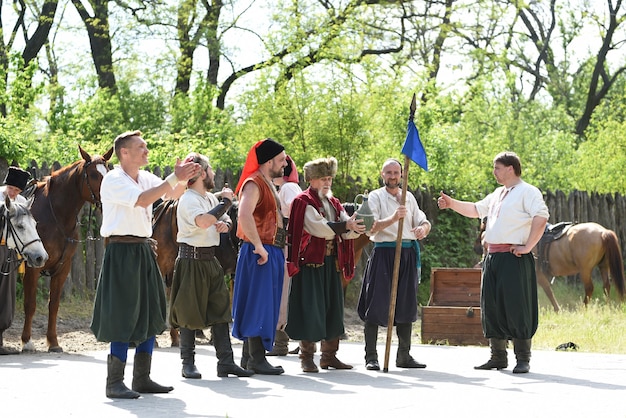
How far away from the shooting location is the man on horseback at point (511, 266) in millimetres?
9180

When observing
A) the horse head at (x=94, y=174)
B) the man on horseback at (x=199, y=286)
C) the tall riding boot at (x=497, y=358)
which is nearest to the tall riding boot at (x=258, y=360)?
the man on horseback at (x=199, y=286)

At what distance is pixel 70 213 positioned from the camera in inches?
433

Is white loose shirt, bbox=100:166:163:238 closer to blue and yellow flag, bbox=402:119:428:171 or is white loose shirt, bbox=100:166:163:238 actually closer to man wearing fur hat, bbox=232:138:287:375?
man wearing fur hat, bbox=232:138:287:375

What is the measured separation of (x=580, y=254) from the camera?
54.6 ft

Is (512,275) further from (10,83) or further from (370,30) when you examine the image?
(370,30)

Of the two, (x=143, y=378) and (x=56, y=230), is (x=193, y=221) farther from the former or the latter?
(x=56, y=230)

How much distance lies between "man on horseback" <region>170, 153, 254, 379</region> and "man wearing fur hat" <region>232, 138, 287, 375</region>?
147 millimetres

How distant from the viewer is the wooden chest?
12.2 meters

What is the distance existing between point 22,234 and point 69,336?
9.88ft

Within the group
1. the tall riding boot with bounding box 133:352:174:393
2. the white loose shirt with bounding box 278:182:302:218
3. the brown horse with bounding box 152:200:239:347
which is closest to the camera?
the tall riding boot with bounding box 133:352:174:393

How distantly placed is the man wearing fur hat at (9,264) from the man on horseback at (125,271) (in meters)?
3.63

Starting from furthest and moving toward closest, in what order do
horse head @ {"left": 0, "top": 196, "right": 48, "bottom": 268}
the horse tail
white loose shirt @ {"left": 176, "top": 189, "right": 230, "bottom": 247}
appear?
the horse tail, horse head @ {"left": 0, "top": 196, "right": 48, "bottom": 268}, white loose shirt @ {"left": 176, "top": 189, "right": 230, "bottom": 247}

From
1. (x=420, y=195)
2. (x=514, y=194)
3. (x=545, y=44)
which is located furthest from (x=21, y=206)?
(x=545, y=44)

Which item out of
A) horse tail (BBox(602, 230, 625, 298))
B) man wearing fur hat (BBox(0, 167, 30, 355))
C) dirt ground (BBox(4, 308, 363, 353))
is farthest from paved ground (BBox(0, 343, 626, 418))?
horse tail (BBox(602, 230, 625, 298))
